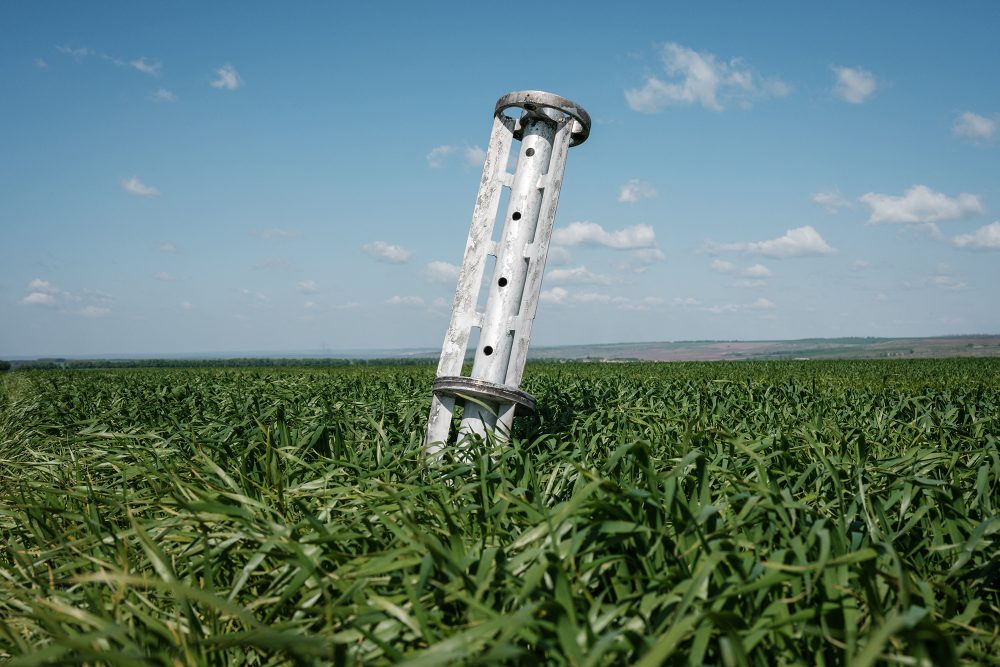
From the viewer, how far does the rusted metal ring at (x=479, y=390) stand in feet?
12.7

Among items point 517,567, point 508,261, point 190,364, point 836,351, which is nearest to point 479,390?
point 508,261

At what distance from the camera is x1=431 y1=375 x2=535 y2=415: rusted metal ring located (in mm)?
3869

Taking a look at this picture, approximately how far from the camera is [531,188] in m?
4.21

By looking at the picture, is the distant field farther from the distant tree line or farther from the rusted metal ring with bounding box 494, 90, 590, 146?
the rusted metal ring with bounding box 494, 90, 590, 146

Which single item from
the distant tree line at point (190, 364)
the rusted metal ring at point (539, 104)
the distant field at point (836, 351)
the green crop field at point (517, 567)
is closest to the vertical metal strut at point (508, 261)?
the rusted metal ring at point (539, 104)

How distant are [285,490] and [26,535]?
1387 mm

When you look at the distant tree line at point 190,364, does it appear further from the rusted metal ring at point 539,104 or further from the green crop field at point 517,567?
the green crop field at point 517,567

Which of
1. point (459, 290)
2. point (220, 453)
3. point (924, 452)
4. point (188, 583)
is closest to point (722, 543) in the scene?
point (188, 583)

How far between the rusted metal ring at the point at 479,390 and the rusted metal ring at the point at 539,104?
6.33ft

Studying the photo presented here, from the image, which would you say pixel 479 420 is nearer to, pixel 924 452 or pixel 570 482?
pixel 570 482

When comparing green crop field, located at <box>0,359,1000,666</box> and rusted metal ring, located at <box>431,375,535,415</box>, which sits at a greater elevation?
rusted metal ring, located at <box>431,375,535,415</box>

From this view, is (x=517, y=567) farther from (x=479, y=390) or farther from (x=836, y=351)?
(x=836, y=351)

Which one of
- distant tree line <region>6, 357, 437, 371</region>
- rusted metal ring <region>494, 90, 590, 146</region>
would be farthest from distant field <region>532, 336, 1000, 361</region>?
rusted metal ring <region>494, 90, 590, 146</region>

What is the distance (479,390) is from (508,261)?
0.93 metres
